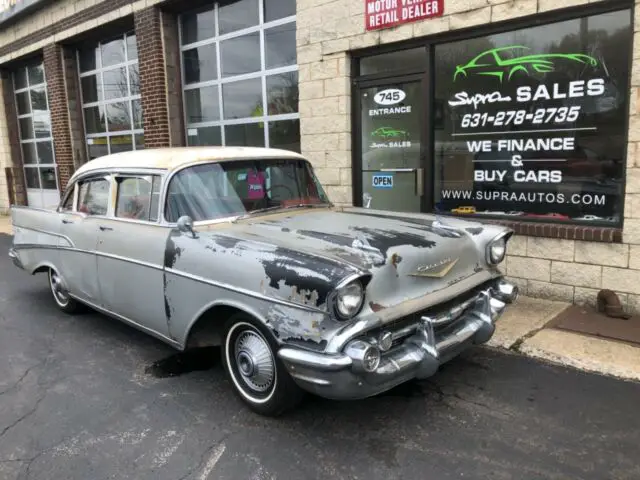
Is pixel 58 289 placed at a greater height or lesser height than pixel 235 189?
lesser

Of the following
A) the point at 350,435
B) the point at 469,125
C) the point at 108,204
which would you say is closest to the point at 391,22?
the point at 469,125

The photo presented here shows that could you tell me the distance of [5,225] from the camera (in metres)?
12.8

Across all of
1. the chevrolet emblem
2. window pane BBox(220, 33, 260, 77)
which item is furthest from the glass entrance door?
the chevrolet emblem

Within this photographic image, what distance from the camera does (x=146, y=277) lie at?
394 centimetres

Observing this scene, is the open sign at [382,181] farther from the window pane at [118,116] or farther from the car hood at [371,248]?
the window pane at [118,116]

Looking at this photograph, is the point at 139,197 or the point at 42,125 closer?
the point at 139,197

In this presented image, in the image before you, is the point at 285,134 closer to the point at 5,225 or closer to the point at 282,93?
the point at 282,93

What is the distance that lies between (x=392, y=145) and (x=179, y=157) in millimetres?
3428

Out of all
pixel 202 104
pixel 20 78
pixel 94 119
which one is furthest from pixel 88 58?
pixel 202 104

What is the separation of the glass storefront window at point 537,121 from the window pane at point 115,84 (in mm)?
7193

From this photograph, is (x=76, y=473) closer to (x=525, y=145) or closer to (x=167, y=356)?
(x=167, y=356)

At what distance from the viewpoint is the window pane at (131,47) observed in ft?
34.3

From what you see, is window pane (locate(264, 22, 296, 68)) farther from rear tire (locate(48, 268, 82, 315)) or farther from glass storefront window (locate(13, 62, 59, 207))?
glass storefront window (locate(13, 62, 59, 207))

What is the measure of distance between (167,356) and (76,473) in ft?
5.26
